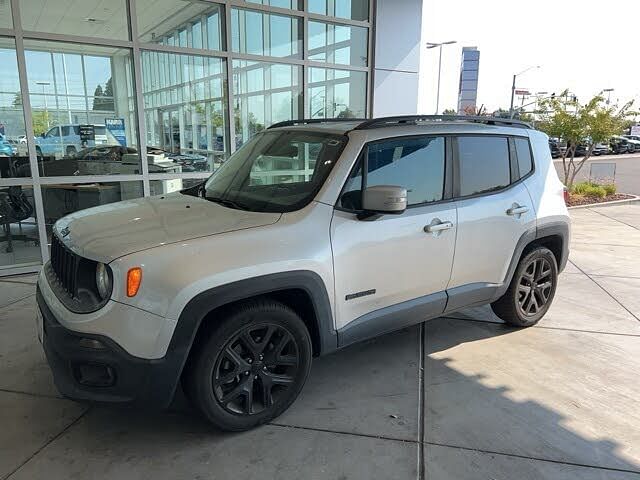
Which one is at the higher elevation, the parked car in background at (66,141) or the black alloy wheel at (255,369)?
the parked car in background at (66,141)

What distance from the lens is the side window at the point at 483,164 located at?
3.85m

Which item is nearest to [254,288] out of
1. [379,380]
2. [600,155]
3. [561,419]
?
[379,380]

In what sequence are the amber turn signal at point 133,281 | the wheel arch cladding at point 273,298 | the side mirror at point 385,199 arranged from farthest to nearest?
the side mirror at point 385,199
the wheel arch cladding at point 273,298
the amber turn signal at point 133,281

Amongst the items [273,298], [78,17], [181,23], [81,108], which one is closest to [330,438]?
[273,298]

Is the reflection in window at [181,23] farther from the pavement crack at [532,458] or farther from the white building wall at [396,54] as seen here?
the pavement crack at [532,458]

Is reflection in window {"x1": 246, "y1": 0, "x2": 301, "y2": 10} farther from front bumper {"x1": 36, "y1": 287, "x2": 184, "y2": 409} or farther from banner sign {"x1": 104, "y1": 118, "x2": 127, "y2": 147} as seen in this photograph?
front bumper {"x1": 36, "y1": 287, "x2": 184, "y2": 409}

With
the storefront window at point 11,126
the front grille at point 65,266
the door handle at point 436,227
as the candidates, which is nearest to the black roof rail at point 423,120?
the door handle at point 436,227

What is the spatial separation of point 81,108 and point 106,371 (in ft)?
17.8

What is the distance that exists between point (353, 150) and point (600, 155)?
4302 centimetres

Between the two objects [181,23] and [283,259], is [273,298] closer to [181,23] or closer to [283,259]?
[283,259]

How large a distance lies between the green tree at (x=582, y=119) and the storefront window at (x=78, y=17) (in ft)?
35.4

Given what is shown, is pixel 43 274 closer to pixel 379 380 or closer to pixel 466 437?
pixel 379 380

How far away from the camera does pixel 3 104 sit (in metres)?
6.19

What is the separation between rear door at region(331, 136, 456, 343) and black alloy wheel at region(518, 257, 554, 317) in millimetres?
1154
